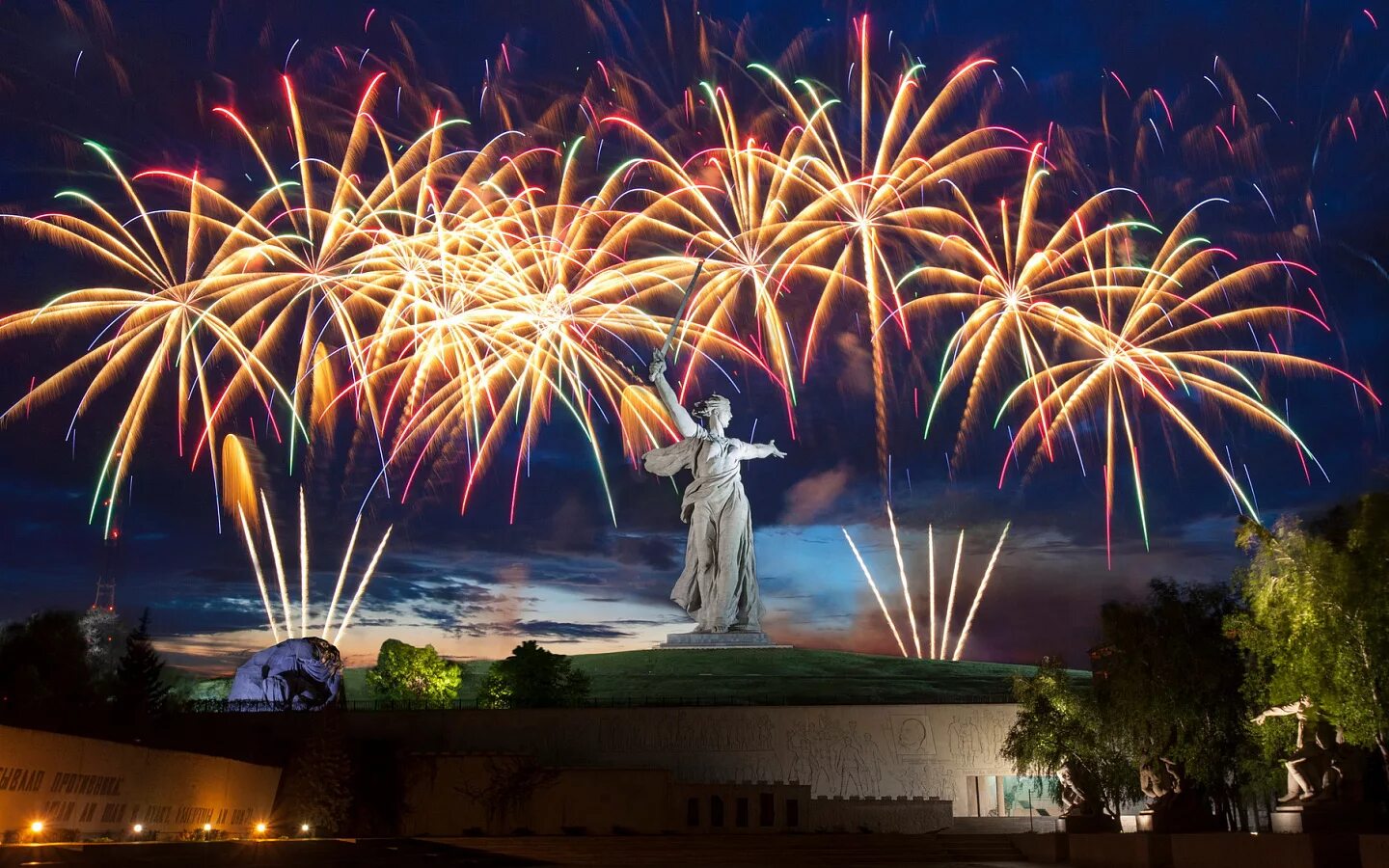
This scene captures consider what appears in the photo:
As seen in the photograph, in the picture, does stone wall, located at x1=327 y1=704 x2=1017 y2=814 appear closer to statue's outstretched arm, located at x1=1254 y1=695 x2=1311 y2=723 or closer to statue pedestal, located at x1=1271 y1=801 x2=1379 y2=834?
statue's outstretched arm, located at x1=1254 y1=695 x2=1311 y2=723

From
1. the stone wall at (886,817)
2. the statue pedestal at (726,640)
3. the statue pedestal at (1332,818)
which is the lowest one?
the stone wall at (886,817)

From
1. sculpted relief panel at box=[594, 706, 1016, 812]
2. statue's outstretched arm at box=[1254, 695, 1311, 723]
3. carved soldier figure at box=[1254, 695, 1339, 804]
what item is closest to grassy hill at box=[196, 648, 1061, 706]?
sculpted relief panel at box=[594, 706, 1016, 812]

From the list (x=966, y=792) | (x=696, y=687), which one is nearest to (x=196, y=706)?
(x=696, y=687)

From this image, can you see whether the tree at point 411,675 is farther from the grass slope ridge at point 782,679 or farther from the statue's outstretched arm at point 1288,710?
the statue's outstretched arm at point 1288,710

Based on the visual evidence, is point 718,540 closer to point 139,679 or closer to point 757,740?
point 757,740

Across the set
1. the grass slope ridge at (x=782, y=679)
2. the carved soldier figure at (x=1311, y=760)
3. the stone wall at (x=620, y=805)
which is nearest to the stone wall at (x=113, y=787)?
the stone wall at (x=620, y=805)

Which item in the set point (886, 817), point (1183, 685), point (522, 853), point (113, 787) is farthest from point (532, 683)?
point (1183, 685)
